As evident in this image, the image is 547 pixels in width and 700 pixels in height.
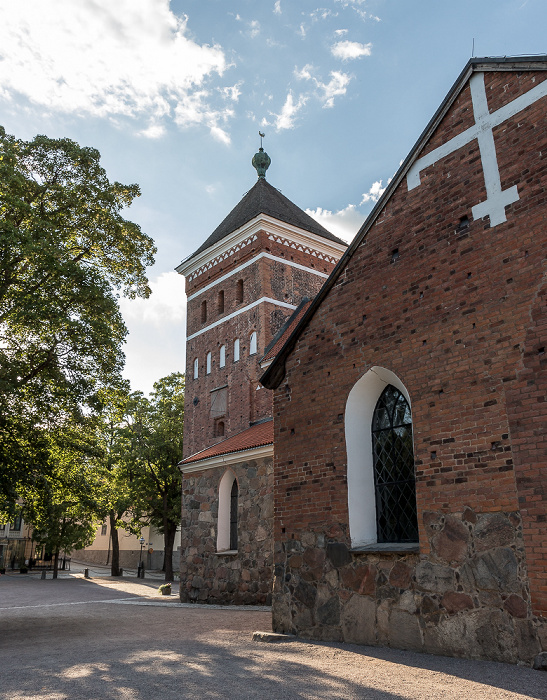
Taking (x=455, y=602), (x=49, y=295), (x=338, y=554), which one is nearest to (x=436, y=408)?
(x=455, y=602)

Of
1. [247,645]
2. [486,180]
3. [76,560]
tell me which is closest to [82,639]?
[247,645]

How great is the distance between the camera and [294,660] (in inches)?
251

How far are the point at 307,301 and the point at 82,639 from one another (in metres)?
17.7

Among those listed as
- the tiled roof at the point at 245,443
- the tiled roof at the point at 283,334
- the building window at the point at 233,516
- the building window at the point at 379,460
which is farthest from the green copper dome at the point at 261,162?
the building window at the point at 379,460

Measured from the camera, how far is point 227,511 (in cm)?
1548

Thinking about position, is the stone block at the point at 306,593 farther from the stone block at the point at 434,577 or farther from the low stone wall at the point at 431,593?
the stone block at the point at 434,577

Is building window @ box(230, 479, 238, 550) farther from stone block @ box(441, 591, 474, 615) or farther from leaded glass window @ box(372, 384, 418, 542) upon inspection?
stone block @ box(441, 591, 474, 615)

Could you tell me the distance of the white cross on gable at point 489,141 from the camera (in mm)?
7059

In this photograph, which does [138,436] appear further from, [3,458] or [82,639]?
[82,639]

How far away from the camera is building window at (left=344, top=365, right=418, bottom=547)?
7781mm

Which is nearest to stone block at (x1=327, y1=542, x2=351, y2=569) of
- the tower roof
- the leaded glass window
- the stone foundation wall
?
the leaded glass window

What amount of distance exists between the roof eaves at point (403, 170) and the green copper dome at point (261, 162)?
22.4 m

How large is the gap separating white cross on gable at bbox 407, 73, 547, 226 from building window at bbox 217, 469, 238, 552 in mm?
10247

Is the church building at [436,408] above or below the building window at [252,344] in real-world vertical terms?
below
